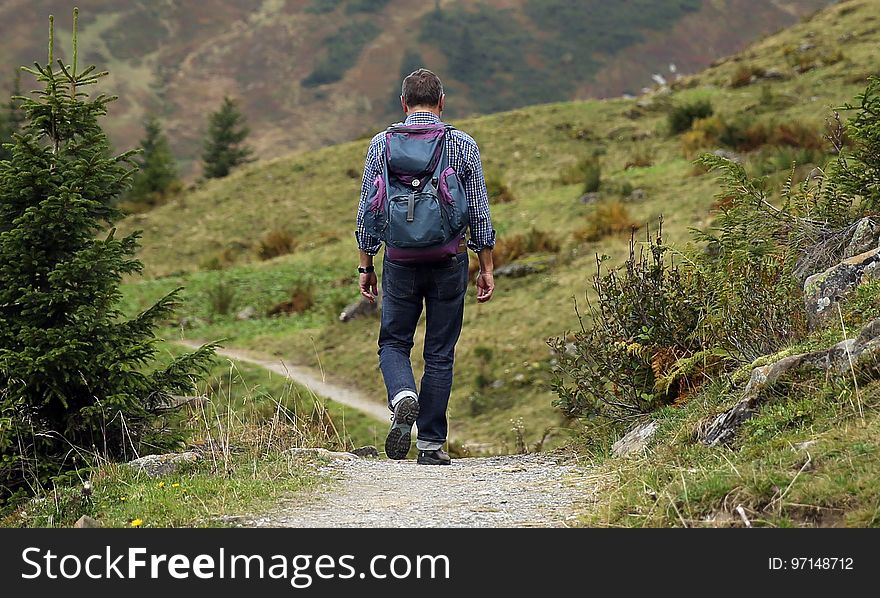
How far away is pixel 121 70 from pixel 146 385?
17101cm

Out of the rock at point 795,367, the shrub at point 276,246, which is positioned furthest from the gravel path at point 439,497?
the shrub at point 276,246

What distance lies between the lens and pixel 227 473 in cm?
566

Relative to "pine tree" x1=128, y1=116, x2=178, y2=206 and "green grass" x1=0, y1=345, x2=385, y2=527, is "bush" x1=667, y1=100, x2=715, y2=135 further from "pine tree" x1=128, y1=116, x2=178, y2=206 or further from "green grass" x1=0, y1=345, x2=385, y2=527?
"green grass" x1=0, y1=345, x2=385, y2=527

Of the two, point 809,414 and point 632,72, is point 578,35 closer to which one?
point 632,72

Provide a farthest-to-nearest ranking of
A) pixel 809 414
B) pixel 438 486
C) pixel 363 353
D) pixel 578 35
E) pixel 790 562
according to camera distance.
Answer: pixel 578 35, pixel 363 353, pixel 438 486, pixel 809 414, pixel 790 562

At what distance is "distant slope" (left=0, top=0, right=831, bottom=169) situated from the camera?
164 metres

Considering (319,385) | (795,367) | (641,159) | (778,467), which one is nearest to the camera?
(778,467)

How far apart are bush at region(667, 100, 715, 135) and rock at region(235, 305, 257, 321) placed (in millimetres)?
10591

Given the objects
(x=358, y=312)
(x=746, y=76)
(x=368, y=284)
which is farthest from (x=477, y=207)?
(x=746, y=76)

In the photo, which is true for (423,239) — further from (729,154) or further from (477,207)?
(729,154)

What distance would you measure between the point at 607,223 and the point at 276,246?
995 cm

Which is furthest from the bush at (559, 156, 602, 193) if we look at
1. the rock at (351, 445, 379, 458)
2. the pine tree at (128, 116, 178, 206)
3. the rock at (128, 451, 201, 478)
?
the pine tree at (128, 116, 178, 206)

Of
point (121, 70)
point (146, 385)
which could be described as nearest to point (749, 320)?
point (146, 385)

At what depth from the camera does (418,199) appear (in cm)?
563
